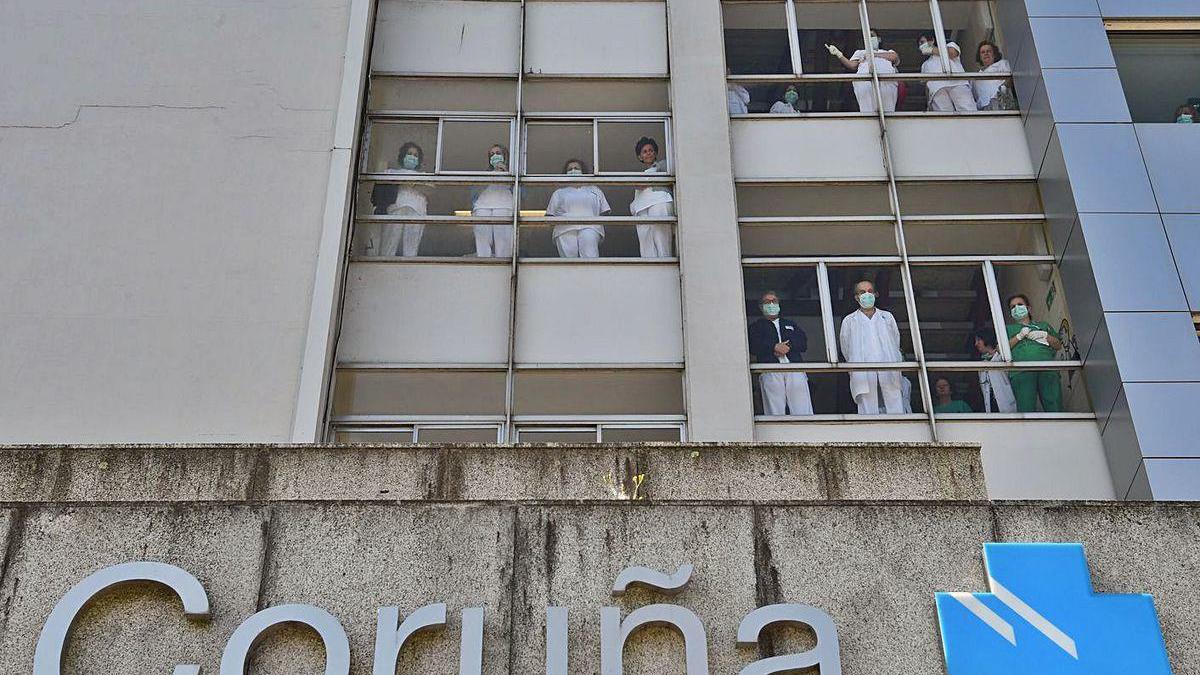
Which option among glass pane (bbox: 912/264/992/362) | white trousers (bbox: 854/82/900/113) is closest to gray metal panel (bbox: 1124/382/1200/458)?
glass pane (bbox: 912/264/992/362)

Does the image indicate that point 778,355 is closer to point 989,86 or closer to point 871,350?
point 871,350

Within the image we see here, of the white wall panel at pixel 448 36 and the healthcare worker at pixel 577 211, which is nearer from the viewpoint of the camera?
the healthcare worker at pixel 577 211

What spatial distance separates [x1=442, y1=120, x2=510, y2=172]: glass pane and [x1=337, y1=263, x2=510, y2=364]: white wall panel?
164 centimetres

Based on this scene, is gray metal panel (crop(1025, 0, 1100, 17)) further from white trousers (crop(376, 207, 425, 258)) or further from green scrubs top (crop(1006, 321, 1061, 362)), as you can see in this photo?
white trousers (crop(376, 207, 425, 258))

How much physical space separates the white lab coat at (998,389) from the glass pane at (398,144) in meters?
6.46

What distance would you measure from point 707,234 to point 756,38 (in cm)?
342

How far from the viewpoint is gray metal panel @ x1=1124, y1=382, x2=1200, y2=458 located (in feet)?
35.4

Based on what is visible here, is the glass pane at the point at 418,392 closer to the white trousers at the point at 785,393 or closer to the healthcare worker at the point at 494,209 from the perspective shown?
the healthcare worker at the point at 494,209

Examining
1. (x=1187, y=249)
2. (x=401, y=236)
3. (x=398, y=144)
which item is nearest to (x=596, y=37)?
(x=398, y=144)

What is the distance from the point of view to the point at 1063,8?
13633 millimetres

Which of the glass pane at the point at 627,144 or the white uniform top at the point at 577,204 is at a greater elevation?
the glass pane at the point at 627,144

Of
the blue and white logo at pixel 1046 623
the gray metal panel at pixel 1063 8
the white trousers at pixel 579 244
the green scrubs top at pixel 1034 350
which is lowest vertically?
the blue and white logo at pixel 1046 623

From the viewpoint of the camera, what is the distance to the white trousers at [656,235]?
1284cm

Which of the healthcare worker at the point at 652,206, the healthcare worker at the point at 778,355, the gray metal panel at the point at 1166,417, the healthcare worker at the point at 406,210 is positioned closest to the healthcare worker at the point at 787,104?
the healthcare worker at the point at 652,206
